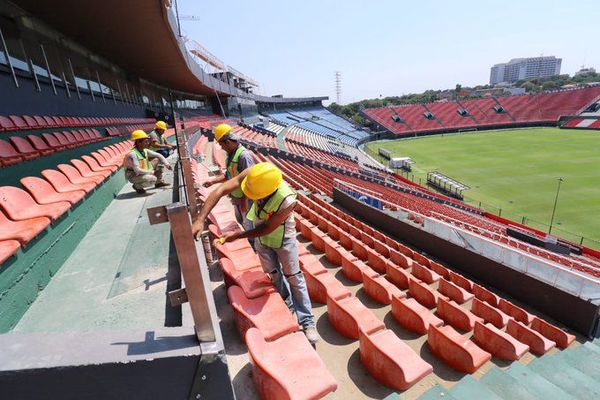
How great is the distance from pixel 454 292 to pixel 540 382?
7.13 feet

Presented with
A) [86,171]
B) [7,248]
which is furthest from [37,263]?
[86,171]

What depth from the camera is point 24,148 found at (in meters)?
4.59

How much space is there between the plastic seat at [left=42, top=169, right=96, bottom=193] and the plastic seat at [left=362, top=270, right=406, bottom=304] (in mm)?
3909

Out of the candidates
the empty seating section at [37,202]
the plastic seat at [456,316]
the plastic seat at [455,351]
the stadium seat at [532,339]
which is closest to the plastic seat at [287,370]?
the empty seating section at [37,202]

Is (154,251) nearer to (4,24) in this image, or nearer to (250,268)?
(250,268)

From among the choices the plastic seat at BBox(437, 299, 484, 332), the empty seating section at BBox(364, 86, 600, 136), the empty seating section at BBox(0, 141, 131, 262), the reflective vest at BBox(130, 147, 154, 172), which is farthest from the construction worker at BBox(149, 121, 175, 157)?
the empty seating section at BBox(364, 86, 600, 136)

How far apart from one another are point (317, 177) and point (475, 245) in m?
8.99

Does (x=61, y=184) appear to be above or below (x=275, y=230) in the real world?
above

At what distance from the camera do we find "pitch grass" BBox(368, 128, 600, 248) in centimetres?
1918

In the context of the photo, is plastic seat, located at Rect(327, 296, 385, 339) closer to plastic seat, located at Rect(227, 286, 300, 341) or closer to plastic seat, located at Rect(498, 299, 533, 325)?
plastic seat, located at Rect(227, 286, 300, 341)

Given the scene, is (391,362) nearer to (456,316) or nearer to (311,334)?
(311,334)

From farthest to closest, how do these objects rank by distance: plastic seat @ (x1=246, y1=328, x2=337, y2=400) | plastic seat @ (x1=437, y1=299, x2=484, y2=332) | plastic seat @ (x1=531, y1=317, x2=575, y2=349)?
plastic seat @ (x1=531, y1=317, x2=575, y2=349) → plastic seat @ (x1=437, y1=299, x2=484, y2=332) → plastic seat @ (x1=246, y1=328, x2=337, y2=400)

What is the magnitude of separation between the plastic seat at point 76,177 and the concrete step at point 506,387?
5.00 metres

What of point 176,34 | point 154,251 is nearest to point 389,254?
point 154,251
